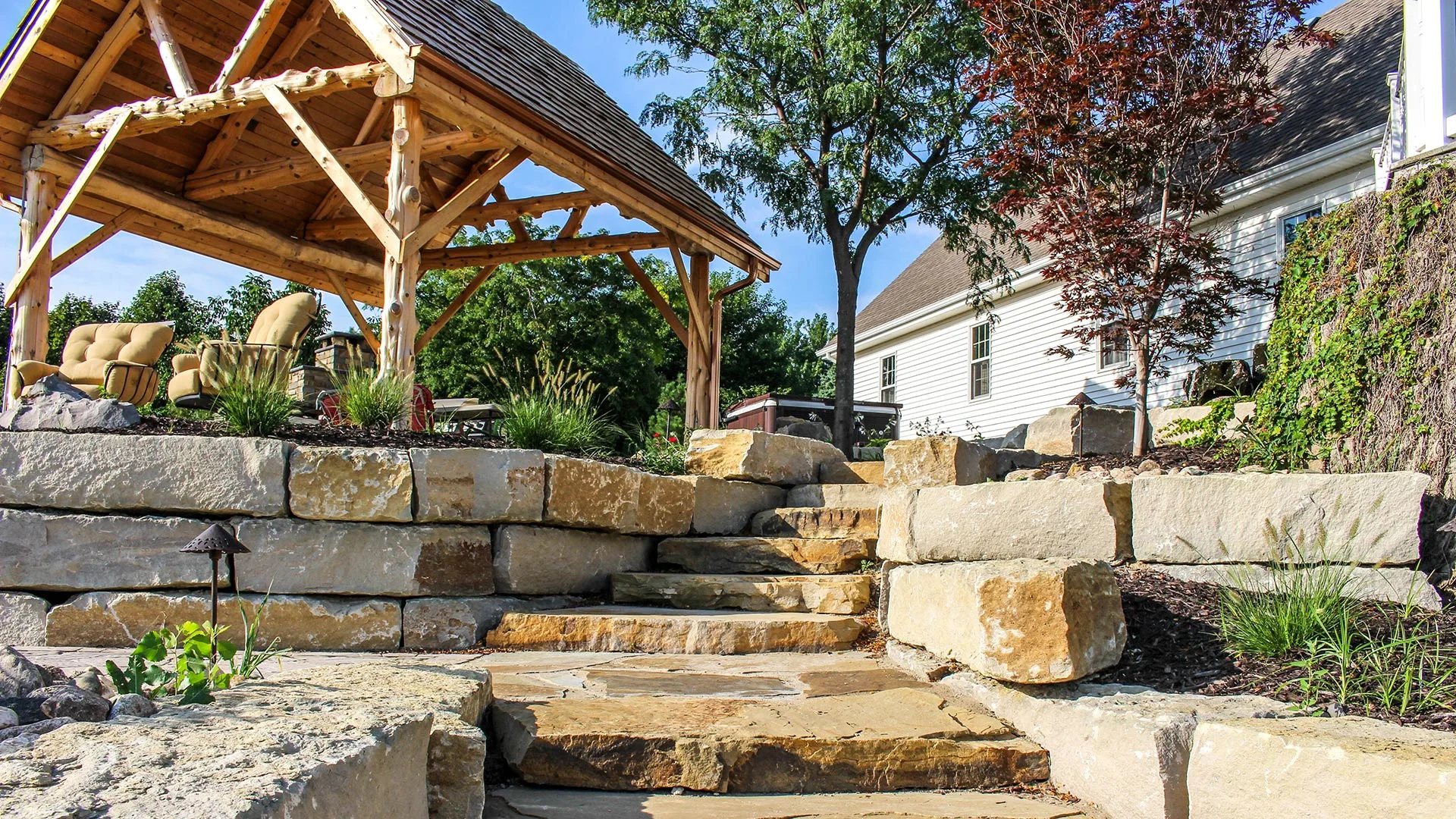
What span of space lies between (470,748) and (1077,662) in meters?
1.84

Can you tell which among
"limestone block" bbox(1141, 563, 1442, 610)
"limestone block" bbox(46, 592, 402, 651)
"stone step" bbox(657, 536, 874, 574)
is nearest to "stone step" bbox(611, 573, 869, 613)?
"stone step" bbox(657, 536, 874, 574)

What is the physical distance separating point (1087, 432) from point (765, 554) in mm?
4207

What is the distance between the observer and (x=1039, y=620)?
3.10 meters

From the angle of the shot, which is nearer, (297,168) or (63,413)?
(63,413)

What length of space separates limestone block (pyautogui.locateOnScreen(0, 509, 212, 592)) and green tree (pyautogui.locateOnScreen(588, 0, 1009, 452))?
28.1 feet

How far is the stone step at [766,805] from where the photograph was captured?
2668 mm

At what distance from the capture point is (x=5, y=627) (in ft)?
14.6

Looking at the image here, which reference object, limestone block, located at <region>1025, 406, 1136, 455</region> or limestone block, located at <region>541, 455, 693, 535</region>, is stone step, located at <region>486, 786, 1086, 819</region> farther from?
limestone block, located at <region>1025, 406, 1136, 455</region>

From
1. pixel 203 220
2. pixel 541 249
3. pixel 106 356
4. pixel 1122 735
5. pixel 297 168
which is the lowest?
pixel 1122 735

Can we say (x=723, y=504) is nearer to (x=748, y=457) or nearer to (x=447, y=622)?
(x=748, y=457)

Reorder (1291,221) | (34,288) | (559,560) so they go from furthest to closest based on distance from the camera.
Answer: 1. (1291,221)
2. (34,288)
3. (559,560)

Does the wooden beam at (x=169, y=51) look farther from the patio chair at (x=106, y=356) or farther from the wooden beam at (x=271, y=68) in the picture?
the patio chair at (x=106, y=356)

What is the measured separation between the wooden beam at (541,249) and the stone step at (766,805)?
277 inches

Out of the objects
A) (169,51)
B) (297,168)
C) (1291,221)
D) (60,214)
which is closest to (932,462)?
(297,168)
